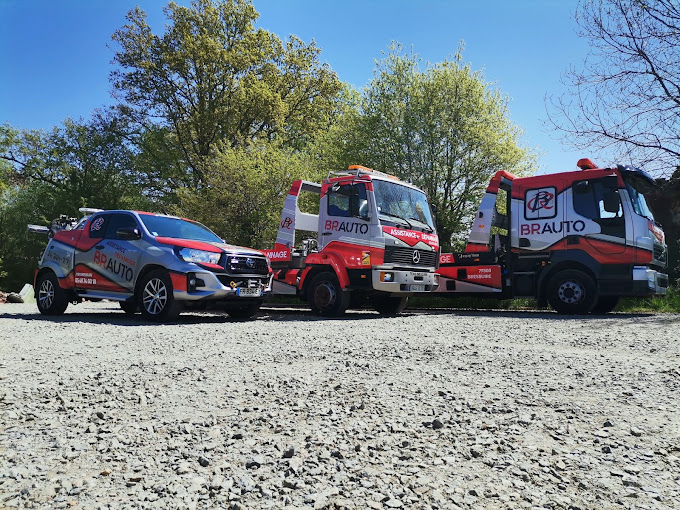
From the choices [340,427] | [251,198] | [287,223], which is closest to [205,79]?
[251,198]

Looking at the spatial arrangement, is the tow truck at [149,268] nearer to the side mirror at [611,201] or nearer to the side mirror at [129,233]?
the side mirror at [129,233]

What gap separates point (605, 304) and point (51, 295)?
39.1 ft

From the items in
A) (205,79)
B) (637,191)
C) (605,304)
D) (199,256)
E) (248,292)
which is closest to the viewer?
(199,256)

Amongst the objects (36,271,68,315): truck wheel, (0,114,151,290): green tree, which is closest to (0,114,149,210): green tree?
(0,114,151,290): green tree

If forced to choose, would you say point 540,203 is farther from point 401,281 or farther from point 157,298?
point 157,298

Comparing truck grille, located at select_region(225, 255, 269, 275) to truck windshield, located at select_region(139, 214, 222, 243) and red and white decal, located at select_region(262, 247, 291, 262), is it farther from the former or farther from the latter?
red and white decal, located at select_region(262, 247, 291, 262)

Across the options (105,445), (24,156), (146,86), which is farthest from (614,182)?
(24,156)

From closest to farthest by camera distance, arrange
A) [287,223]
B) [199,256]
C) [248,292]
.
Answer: [199,256] → [248,292] → [287,223]

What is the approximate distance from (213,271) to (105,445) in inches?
235

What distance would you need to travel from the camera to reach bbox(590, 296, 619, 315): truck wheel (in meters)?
12.0

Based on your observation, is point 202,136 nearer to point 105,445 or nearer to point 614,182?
point 614,182

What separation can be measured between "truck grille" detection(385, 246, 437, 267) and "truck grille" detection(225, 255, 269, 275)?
7.95 ft

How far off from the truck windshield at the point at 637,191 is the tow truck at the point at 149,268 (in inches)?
296

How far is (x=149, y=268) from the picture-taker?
918 cm
